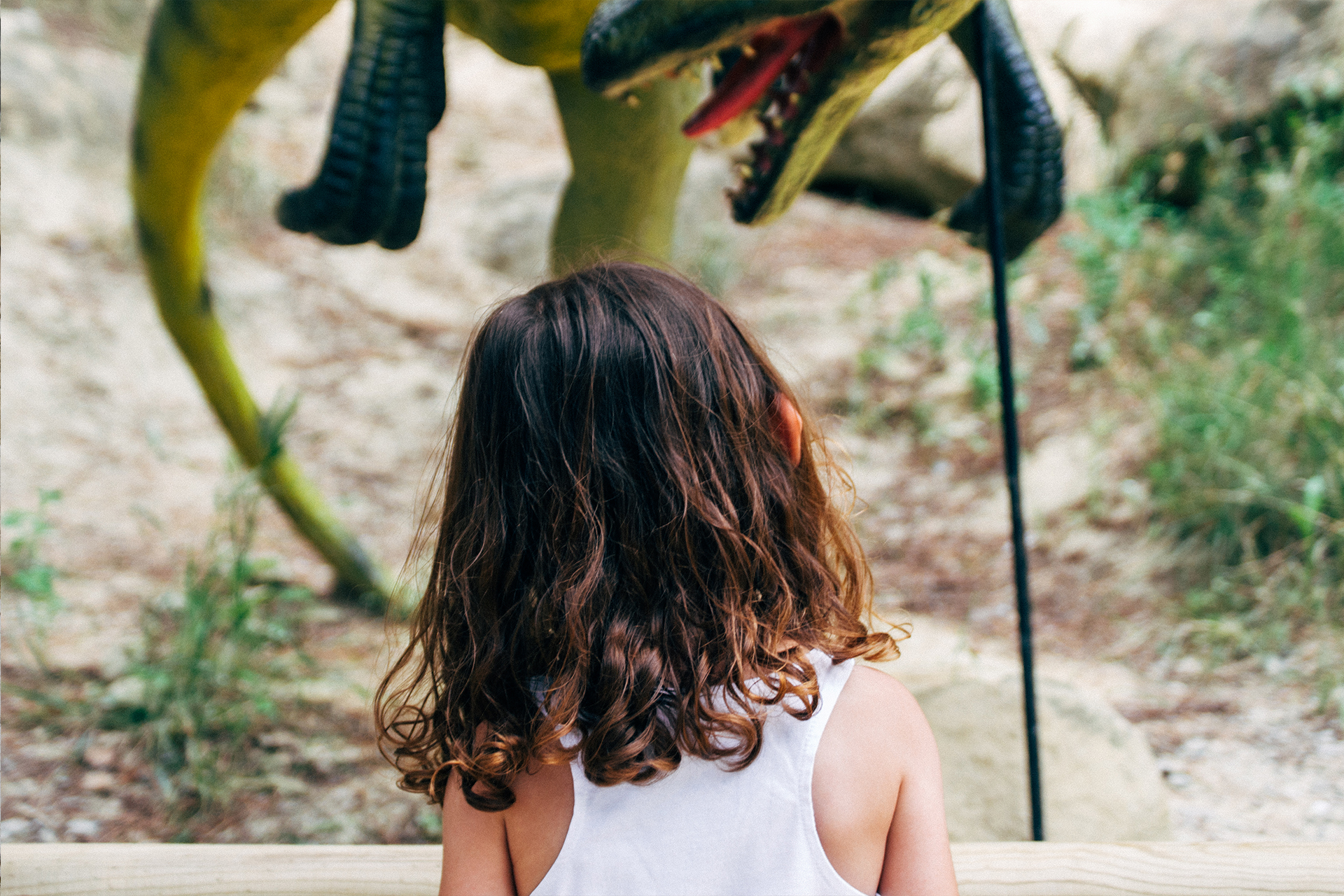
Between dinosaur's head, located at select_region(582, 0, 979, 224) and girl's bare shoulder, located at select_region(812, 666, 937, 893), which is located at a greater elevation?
dinosaur's head, located at select_region(582, 0, 979, 224)

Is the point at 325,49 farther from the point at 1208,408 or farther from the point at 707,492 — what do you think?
the point at 707,492

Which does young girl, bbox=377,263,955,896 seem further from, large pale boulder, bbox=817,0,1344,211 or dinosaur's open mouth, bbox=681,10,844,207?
large pale boulder, bbox=817,0,1344,211

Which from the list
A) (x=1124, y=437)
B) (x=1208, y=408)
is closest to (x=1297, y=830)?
(x=1208, y=408)

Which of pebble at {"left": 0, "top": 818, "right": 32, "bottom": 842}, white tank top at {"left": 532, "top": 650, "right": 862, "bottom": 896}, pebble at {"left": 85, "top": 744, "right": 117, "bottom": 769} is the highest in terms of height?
white tank top at {"left": 532, "top": 650, "right": 862, "bottom": 896}

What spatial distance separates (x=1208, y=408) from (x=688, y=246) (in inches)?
107

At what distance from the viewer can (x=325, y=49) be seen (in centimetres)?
672

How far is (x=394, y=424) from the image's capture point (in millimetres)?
4289

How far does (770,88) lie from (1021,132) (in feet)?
1.57

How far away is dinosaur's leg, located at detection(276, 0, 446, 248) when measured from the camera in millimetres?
1561

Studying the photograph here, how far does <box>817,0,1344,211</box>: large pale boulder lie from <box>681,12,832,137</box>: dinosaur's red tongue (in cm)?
233

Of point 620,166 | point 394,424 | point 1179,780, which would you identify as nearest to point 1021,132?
point 620,166

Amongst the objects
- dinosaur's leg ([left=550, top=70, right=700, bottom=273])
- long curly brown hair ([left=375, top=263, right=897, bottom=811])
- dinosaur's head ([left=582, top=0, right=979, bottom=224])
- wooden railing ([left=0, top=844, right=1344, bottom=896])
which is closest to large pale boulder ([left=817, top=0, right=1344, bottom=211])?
dinosaur's leg ([left=550, top=70, right=700, bottom=273])

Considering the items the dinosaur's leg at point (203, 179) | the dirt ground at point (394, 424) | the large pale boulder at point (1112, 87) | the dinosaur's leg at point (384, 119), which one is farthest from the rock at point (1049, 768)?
the large pale boulder at point (1112, 87)

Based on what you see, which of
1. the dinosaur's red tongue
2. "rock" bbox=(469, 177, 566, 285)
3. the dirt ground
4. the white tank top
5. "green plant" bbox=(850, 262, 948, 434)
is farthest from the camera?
"rock" bbox=(469, 177, 566, 285)
